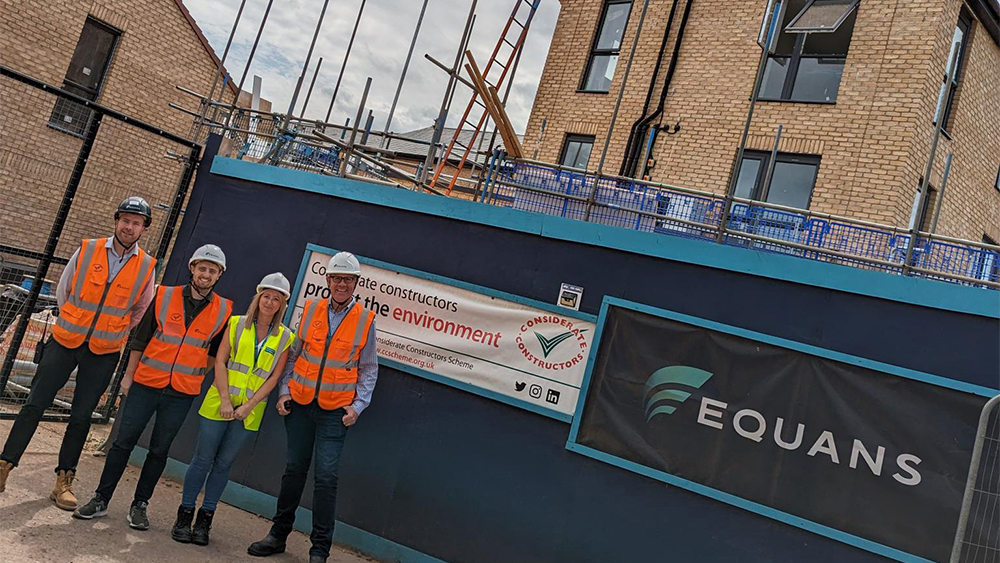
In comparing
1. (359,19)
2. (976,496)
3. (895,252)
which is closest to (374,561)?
(976,496)

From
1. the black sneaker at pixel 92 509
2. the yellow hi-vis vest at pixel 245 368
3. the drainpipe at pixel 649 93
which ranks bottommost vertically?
the black sneaker at pixel 92 509

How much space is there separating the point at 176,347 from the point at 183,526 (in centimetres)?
136

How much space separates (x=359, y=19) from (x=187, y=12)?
30.3ft

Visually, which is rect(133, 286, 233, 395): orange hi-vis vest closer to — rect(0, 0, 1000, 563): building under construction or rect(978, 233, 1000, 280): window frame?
rect(0, 0, 1000, 563): building under construction

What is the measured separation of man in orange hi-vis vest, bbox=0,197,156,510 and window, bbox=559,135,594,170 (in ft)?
33.3

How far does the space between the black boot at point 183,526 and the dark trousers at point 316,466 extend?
24.4 inches

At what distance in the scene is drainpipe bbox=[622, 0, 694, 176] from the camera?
13.4 metres

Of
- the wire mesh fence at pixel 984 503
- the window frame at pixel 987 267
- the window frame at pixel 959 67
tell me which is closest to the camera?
Answer: the wire mesh fence at pixel 984 503

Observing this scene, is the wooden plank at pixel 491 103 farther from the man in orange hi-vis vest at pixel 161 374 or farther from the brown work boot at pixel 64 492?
the brown work boot at pixel 64 492

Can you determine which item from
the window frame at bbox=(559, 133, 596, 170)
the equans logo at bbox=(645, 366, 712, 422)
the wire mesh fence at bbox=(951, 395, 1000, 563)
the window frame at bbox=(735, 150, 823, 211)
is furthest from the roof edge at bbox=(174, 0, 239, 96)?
the wire mesh fence at bbox=(951, 395, 1000, 563)

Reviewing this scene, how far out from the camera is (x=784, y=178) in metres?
12.3

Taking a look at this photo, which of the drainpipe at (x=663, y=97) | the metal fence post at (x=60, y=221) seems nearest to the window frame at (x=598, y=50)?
the drainpipe at (x=663, y=97)

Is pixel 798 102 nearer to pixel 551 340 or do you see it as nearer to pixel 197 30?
pixel 551 340

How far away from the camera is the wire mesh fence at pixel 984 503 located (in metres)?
4.61
